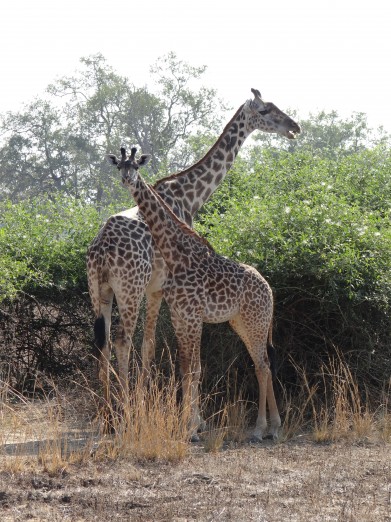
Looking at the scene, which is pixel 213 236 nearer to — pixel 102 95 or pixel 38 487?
pixel 38 487

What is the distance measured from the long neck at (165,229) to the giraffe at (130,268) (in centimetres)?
39

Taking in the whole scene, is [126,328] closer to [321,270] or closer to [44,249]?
[321,270]

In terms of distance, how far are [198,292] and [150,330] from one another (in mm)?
1118

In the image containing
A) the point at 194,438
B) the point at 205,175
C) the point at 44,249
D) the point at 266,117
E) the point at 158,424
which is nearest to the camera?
the point at 158,424

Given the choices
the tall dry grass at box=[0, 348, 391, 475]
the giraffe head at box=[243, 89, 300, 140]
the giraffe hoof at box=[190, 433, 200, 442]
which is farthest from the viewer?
the giraffe head at box=[243, 89, 300, 140]

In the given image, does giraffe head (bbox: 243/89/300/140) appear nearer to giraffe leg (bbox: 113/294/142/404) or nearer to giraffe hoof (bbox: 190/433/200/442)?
giraffe leg (bbox: 113/294/142/404)

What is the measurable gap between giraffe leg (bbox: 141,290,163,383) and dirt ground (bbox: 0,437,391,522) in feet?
5.51

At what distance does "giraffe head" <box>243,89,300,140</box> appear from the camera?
1009 centimetres

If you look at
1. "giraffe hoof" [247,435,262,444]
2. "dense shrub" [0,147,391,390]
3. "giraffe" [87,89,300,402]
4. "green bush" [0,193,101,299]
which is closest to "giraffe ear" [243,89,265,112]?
"giraffe" [87,89,300,402]

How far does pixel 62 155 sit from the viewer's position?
33250 mm

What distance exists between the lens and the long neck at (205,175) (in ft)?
31.6

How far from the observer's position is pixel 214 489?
6168mm

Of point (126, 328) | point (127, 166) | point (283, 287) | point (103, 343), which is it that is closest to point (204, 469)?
point (103, 343)

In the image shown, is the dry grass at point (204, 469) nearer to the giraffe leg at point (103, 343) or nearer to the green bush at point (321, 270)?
the giraffe leg at point (103, 343)
